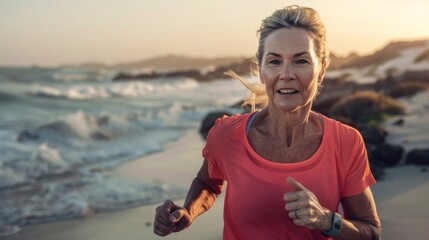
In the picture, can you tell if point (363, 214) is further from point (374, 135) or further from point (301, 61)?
point (374, 135)

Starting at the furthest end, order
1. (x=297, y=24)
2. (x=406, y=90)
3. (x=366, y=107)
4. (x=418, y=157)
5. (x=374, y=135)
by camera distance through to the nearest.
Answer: (x=406, y=90) < (x=366, y=107) < (x=374, y=135) < (x=418, y=157) < (x=297, y=24)

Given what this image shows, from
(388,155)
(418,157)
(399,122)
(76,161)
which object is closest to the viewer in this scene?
(418,157)

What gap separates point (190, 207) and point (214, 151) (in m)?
0.39

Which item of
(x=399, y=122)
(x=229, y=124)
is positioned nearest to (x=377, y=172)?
(x=399, y=122)

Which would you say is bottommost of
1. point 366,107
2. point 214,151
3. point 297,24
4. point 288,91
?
point 366,107

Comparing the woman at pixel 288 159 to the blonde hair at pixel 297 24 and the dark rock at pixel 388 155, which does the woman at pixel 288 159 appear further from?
the dark rock at pixel 388 155

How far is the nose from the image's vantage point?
2750 mm

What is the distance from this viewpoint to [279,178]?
278 cm

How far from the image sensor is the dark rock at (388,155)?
801cm

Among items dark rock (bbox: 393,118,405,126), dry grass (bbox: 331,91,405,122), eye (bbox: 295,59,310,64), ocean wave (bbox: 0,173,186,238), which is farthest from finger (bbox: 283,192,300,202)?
dry grass (bbox: 331,91,405,122)

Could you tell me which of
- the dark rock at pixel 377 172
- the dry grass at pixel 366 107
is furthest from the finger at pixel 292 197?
the dry grass at pixel 366 107

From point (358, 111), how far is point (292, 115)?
11.6m

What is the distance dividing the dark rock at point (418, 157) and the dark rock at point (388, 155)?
0.46ft

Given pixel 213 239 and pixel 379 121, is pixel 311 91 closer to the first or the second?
pixel 213 239
